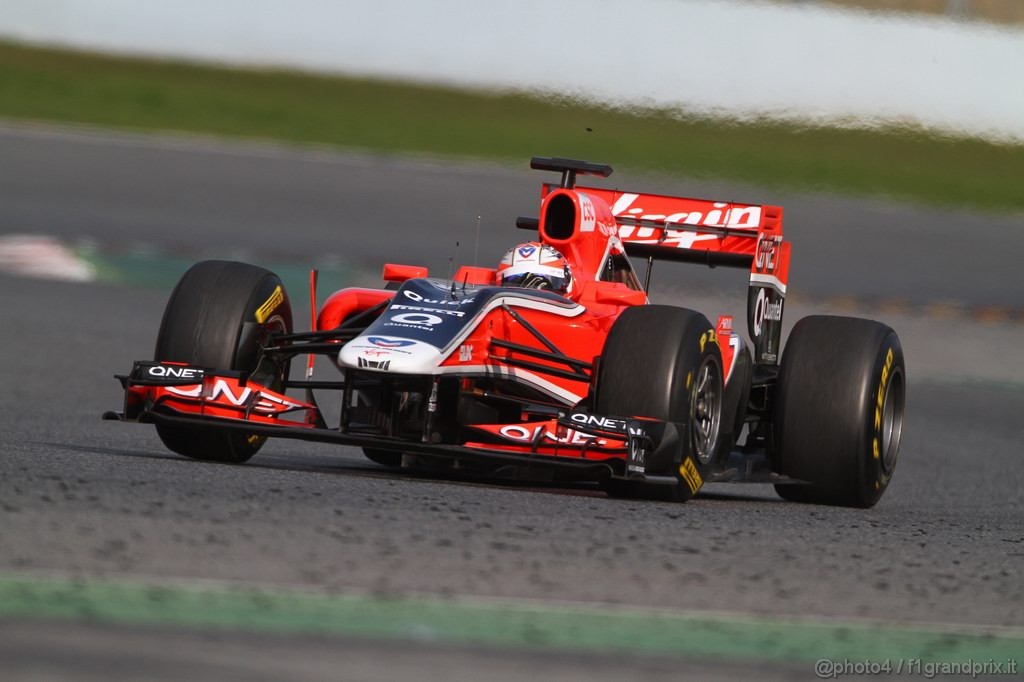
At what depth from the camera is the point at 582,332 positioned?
777 centimetres

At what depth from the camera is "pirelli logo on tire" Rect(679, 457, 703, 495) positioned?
7.15 metres

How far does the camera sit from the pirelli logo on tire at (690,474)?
7.15 metres

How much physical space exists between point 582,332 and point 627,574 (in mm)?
2869

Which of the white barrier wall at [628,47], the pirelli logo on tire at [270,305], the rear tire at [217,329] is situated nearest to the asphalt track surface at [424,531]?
the rear tire at [217,329]

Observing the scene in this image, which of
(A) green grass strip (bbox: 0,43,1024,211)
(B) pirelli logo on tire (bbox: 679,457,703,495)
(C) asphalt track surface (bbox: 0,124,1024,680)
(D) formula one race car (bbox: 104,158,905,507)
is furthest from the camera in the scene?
(A) green grass strip (bbox: 0,43,1024,211)

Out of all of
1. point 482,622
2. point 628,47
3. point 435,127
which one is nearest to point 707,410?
point 482,622

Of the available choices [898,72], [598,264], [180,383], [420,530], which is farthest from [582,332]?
[898,72]

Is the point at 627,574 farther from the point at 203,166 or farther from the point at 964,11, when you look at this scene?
the point at 203,166

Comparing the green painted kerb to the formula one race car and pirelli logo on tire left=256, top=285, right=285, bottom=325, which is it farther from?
pirelli logo on tire left=256, top=285, right=285, bottom=325

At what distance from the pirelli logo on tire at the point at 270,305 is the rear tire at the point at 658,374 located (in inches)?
63.7

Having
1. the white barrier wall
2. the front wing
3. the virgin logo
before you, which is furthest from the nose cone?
the white barrier wall

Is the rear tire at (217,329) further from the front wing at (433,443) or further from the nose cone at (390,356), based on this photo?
the nose cone at (390,356)

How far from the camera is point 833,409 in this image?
8.16m

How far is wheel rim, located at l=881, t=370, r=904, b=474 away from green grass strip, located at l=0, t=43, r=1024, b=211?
→ 5931 mm
